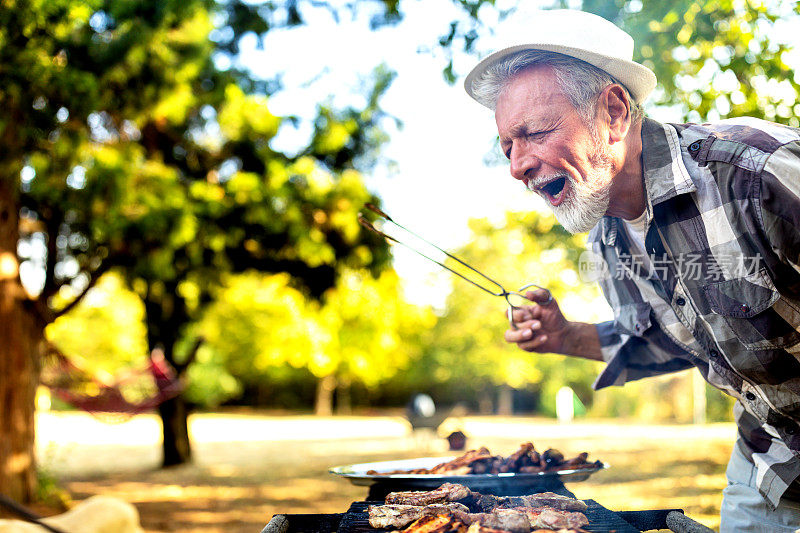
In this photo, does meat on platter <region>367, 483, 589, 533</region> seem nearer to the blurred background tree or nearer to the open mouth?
the open mouth

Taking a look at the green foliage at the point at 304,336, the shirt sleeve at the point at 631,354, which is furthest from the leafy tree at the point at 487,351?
the shirt sleeve at the point at 631,354

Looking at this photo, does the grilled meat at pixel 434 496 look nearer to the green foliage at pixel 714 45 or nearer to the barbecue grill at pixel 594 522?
the barbecue grill at pixel 594 522

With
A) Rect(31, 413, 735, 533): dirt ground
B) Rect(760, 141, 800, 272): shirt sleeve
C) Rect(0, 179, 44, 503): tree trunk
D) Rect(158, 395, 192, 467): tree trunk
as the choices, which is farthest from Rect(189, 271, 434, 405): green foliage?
Rect(760, 141, 800, 272): shirt sleeve

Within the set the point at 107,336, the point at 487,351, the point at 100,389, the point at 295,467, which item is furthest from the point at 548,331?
the point at 107,336

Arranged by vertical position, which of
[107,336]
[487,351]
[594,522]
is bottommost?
[487,351]

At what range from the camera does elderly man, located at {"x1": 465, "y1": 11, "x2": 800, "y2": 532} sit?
4.60ft

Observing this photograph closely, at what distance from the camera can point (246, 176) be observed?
7645 mm

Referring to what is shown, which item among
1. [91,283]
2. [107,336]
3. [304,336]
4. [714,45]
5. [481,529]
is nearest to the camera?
[481,529]

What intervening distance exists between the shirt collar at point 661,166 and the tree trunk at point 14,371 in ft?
18.8

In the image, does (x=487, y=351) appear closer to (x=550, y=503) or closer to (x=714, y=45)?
(x=714, y=45)

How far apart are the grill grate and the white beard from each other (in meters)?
0.64

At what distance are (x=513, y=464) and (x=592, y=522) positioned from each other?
1.80 feet

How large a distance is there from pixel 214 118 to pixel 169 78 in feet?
7.62

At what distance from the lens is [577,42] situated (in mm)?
1537
